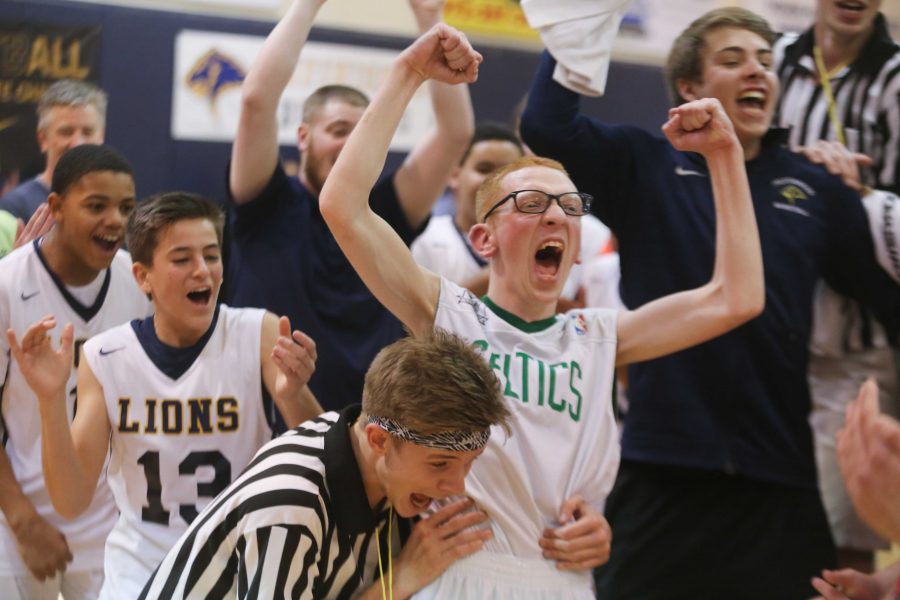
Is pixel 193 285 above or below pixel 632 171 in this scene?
below

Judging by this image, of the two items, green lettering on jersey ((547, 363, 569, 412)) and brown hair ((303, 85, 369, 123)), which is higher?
brown hair ((303, 85, 369, 123))

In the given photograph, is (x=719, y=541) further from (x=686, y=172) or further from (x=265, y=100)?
(x=265, y=100)

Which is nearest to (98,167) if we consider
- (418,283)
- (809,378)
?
(418,283)

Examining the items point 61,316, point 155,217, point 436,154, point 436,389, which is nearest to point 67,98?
point 61,316

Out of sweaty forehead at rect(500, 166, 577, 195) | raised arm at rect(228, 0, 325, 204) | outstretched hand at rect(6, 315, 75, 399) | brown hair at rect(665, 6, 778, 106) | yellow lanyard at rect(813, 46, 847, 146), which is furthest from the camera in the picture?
yellow lanyard at rect(813, 46, 847, 146)

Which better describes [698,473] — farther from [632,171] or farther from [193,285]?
[193,285]

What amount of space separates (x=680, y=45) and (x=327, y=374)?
1670mm

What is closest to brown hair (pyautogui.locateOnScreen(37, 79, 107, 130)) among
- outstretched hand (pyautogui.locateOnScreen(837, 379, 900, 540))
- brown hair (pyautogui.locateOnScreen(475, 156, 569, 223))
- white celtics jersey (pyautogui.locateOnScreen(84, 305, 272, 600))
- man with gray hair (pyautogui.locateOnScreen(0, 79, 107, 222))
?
man with gray hair (pyautogui.locateOnScreen(0, 79, 107, 222))

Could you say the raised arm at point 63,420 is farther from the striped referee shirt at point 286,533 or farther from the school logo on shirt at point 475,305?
the school logo on shirt at point 475,305

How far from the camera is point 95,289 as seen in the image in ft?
12.6

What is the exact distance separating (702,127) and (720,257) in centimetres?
36

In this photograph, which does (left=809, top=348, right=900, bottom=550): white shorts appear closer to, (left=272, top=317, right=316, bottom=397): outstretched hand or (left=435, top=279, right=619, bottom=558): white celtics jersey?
(left=435, top=279, right=619, bottom=558): white celtics jersey

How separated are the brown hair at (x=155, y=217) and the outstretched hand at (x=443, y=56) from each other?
1.09 metres

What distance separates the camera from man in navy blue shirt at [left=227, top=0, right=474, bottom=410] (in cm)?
370
